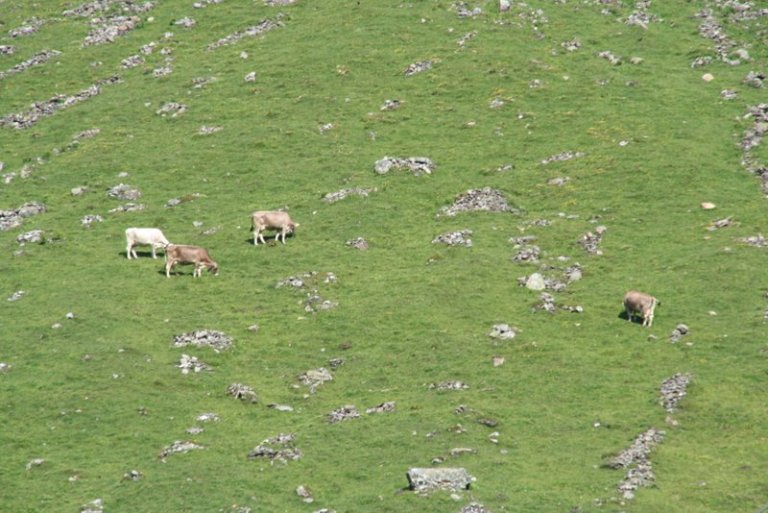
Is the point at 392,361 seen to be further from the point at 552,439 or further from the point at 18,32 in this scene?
the point at 18,32

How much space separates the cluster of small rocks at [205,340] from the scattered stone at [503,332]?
10618mm

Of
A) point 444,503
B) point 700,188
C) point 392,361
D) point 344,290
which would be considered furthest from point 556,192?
point 444,503

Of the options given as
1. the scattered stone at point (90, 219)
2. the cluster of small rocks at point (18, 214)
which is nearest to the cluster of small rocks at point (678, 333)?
the scattered stone at point (90, 219)

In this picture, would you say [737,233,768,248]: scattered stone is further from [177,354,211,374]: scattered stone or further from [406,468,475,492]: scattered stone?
[177,354,211,374]: scattered stone

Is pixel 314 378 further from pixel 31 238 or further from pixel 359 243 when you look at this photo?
pixel 31 238

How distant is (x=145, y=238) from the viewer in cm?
6078

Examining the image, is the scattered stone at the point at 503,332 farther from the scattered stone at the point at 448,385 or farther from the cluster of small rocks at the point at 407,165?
the cluster of small rocks at the point at 407,165

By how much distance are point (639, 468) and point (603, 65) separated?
42299mm

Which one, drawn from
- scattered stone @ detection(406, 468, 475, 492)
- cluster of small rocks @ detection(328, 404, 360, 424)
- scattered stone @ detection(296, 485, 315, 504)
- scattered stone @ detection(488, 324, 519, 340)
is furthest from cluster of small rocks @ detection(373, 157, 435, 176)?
scattered stone @ detection(406, 468, 475, 492)

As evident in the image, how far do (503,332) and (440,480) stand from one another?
1294 centimetres

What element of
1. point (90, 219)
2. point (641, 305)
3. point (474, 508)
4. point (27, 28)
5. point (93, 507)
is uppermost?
point (474, 508)

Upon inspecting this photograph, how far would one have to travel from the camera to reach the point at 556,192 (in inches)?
2547

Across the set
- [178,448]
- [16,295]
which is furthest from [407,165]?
[178,448]

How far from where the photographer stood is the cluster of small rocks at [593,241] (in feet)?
193
